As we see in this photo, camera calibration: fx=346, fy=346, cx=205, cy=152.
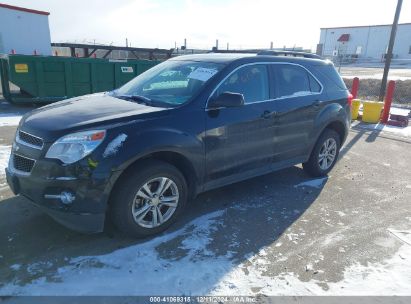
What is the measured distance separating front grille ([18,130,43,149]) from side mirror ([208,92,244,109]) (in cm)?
170

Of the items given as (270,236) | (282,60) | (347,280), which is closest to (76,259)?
(270,236)

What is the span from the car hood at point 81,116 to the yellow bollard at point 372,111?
8003 millimetres

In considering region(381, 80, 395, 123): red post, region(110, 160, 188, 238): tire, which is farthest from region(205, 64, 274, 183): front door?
region(381, 80, 395, 123): red post

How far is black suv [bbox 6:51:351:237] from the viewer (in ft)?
10.0

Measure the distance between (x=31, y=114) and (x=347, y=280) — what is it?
11.5 ft

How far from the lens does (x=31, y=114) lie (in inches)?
144

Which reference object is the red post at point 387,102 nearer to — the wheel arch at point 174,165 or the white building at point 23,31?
the wheel arch at point 174,165

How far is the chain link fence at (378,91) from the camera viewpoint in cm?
1437

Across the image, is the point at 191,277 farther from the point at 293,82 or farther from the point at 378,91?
the point at 378,91

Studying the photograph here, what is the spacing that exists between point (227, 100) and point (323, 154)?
2454 mm

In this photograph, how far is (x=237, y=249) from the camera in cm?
340

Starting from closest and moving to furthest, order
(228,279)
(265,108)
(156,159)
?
(228,279), (156,159), (265,108)

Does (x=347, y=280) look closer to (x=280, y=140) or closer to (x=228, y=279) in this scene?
(x=228, y=279)

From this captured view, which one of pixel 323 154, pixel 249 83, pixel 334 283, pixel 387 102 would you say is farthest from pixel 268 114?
pixel 387 102
